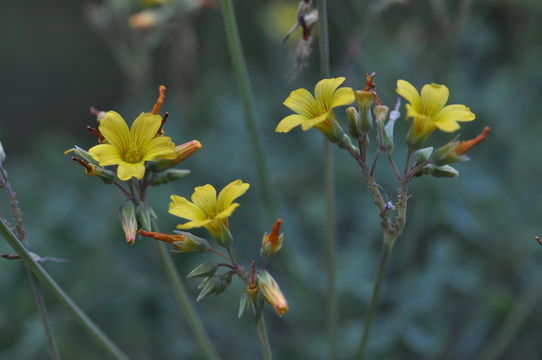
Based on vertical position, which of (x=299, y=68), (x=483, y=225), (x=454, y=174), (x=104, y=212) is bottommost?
(x=483, y=225)

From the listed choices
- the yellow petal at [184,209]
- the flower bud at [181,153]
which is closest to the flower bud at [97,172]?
the flower bud at [181,153]

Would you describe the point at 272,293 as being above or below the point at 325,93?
below

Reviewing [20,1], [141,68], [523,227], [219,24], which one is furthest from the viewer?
[20,1]

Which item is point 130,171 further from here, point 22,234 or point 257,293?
point 257,293

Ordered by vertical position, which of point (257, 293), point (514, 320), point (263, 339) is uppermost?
point (257, 293)

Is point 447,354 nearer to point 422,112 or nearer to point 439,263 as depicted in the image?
point 439,263

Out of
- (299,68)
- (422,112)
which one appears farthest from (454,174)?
(299,68)

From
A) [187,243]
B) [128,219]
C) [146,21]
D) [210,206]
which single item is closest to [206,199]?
[210,206]
